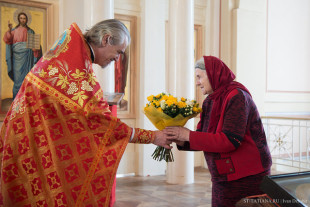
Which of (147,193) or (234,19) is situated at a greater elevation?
(234,19)

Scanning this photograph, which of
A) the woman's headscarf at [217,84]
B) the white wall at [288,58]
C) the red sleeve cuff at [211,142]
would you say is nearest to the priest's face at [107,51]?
the woman's headscarf at [217,84]

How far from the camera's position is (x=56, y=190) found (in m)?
2.26

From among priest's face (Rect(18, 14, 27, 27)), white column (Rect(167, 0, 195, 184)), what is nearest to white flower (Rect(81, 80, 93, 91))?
white column (Rect(167, 0, 195, 184))

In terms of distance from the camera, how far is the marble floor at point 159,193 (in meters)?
5.63

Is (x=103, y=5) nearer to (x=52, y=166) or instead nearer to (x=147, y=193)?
(x=147, y=193)

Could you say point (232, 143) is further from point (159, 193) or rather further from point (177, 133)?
point (159, 193)

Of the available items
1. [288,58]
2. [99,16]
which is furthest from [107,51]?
[288,58]

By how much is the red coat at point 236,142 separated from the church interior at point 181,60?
2140mm

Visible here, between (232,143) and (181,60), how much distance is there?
464 cm

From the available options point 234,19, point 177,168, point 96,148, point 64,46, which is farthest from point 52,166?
point 234,19

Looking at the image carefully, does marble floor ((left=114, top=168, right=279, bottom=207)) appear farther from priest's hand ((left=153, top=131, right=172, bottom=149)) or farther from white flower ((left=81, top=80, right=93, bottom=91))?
white flower ((left=81, top=80, right=93, bottom=91))

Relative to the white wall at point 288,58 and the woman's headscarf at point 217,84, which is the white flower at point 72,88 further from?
the white wall at point 288,58

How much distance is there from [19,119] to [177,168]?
4.98 metres

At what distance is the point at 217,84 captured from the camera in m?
2.62
